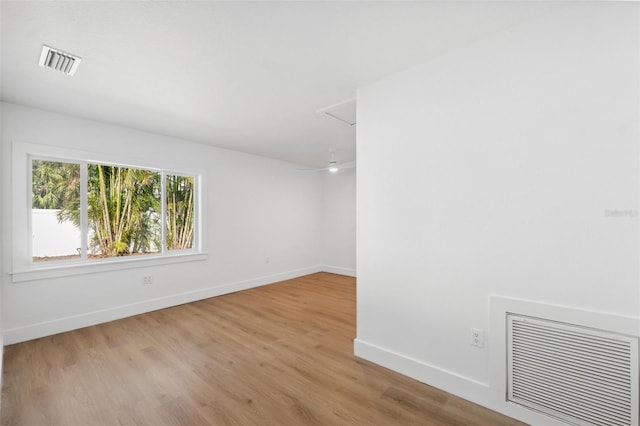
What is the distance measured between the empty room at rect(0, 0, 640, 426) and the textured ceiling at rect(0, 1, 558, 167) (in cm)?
2

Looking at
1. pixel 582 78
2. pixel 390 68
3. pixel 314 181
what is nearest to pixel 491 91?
pixel 582 78

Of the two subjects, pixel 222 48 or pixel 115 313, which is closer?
pixel 222 48

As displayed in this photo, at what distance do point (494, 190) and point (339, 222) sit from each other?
467cm

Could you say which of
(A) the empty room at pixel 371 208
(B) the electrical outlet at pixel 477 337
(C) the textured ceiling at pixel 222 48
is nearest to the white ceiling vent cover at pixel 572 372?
(A) the empty room at pixel 371 208

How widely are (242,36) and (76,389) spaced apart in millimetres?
2925

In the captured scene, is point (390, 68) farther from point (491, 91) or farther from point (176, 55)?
point (176, 55)

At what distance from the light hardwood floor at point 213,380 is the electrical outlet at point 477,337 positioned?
0.41m

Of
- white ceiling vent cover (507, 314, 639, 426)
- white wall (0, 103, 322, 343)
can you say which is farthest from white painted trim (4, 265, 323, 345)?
white ceiling vent cover (507, 314, 639, 426)

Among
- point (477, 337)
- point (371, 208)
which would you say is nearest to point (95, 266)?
point (371, 208)

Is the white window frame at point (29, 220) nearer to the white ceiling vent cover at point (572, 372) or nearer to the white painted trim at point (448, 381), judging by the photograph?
the white painted trim at point (448, 381)

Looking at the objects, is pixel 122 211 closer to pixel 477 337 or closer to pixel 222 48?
pixel 222 48

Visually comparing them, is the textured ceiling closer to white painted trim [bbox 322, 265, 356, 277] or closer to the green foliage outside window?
the green foliage outside window

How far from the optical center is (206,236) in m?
4.43

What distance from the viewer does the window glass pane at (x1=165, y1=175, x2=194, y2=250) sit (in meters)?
4.14
